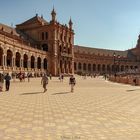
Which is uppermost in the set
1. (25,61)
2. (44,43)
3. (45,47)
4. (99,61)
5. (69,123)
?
(44,43)

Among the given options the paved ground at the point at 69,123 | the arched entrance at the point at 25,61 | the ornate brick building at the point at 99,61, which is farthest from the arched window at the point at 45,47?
the paved ground at the point at 69,123

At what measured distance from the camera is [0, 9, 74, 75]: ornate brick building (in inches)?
3063

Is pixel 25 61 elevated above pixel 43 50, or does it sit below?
below

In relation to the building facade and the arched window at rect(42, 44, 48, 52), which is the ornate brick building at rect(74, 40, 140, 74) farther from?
the arched window at rect(42, 44, 48, 52)

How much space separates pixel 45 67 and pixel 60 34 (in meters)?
14.7

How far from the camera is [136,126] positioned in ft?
35.6

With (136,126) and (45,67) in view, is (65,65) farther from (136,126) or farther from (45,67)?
(136,126)

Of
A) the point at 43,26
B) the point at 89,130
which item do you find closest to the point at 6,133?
the point at 89,130

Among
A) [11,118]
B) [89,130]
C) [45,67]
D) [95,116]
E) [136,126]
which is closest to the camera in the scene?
[89,130]

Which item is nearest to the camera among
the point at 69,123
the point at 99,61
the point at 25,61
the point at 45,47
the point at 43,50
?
the point at 69,123

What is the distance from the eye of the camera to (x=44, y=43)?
93.7 metres

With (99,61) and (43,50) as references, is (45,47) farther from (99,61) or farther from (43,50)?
(99,61)

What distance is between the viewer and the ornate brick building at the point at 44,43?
7781 cm

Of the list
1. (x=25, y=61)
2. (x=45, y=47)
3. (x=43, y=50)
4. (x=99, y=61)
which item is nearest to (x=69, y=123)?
(x=25, y=61)
